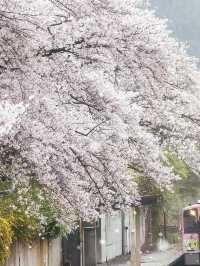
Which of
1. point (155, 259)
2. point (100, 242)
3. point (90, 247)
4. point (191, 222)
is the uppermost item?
point (191, 222)

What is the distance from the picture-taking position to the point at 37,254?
56.4ft

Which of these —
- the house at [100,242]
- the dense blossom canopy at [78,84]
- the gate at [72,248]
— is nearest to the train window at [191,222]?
the house at [100,242]

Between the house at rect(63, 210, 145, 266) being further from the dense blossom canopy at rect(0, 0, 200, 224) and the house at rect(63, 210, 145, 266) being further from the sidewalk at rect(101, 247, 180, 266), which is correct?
the dense blossom canopy at rect(0, 0, 200, 224)

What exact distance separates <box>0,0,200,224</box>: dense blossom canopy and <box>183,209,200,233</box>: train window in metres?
8.42

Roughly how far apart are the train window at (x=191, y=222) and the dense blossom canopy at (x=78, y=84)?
8416 mm

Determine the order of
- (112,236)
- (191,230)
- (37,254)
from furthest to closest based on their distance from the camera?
(112,236) → (191,230) → (37,254)

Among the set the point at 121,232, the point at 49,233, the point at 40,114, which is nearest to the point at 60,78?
the point at 40,114

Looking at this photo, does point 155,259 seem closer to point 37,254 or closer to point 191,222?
point 191,222

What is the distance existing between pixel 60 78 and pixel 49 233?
234 inches

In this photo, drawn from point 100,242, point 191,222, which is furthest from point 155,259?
point 191,222

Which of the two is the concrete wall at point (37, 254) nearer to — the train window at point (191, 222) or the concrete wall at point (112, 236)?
the concrete wall at point (112, 236)

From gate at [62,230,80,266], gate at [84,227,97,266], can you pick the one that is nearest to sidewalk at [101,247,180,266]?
gate at [84,227,97,266]

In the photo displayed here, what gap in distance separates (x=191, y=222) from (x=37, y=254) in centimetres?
782

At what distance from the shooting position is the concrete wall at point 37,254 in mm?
15391
